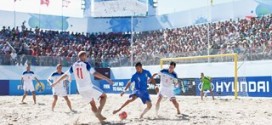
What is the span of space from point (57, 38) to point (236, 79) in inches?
822

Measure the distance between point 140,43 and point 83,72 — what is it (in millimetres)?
29592

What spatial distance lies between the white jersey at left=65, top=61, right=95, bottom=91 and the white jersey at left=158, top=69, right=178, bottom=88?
2.87 m

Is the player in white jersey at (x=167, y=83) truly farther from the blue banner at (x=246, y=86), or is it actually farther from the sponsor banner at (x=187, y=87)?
the sponsor banner at (x=187, y=87)

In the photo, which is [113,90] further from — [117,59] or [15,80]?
[15,80]

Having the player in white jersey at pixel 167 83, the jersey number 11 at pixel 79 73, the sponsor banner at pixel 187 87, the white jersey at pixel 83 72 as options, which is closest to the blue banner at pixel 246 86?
the sponsor banner at pixel 187 87

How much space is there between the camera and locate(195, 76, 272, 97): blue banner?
22.6 meters

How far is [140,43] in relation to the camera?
39.8 m

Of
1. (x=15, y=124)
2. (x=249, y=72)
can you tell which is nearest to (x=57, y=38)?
(x=249, y=72)

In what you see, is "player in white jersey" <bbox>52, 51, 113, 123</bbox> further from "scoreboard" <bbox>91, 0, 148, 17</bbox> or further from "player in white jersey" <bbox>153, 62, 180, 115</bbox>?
"scoreboard" <bbox>91, 0, 148, 17</bbox>

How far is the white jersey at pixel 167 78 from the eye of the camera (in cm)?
1260

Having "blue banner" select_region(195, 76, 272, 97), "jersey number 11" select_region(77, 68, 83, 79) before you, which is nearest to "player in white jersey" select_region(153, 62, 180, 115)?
"jersey number 11" select_region(77, 68, 83, 79)

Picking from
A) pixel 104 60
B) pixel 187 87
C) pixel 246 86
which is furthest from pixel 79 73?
pixel 104 60

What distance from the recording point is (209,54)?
26.8 m

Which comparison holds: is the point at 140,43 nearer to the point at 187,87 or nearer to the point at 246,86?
the point at 187,87
